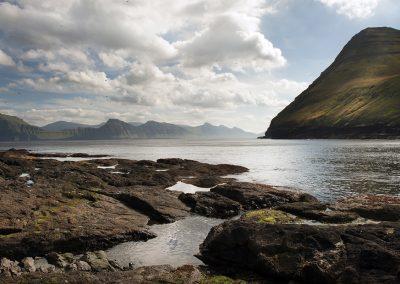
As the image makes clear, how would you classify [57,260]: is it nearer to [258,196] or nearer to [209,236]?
[209,236]

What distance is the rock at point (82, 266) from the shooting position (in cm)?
2105

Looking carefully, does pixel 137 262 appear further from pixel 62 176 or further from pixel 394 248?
pixel 62 176

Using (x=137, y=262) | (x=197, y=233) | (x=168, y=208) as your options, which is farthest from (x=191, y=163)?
(x=137, y=262)

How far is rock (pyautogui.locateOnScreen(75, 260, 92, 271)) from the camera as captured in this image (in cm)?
2105

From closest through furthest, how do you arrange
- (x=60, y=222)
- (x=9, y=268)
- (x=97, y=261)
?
(x=9, y=268) < (x=97, y=261) < (x=60, y=222)

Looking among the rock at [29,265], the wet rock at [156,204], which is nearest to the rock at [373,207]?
the wet rock at [156,204]

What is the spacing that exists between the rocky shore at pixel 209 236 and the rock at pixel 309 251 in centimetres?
5

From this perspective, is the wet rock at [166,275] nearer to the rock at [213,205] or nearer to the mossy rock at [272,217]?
the mossy rock at [272,217]

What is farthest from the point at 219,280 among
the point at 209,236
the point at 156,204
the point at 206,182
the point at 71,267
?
the point at 206,182

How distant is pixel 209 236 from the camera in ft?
82.5

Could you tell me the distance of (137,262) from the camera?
23.9m

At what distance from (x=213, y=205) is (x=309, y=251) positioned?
68.2ft

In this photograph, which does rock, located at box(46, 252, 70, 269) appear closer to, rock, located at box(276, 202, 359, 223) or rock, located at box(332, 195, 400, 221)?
rock, located at box(276, 202, 359, 223)

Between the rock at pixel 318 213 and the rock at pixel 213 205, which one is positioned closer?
the rock at pixel 318 213
